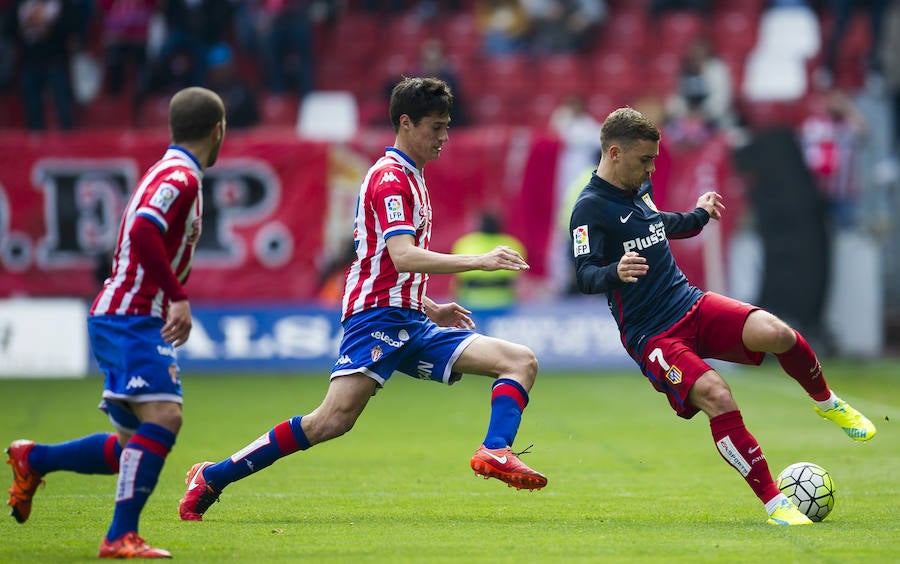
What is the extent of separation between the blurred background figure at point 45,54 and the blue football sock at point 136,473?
16096mm

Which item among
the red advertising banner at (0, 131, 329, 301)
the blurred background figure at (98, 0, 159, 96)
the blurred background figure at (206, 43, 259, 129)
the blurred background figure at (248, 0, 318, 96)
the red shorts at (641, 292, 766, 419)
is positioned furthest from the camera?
the blurred background figure at (248, 0, 318, 96)

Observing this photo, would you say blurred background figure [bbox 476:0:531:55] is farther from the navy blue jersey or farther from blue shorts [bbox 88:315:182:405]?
blue shorts [bbox 88:315:182:405]

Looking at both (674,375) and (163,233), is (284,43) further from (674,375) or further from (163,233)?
(163,233)

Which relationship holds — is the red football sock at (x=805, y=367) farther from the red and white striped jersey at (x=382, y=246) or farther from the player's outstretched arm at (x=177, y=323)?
the player's outstretched arm at (x=177, y=323)

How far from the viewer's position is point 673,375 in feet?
22.8

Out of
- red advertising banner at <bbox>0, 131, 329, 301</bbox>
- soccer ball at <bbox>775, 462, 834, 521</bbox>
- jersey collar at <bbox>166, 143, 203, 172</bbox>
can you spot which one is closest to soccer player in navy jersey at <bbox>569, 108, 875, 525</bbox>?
soccer ball at <bbox>775, 462, 834, 521</bbox>

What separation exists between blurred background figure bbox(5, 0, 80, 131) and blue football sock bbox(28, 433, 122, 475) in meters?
15.5

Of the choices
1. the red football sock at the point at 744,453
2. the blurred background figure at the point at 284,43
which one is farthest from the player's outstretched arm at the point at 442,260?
the blurred background figure at the point at 284,43

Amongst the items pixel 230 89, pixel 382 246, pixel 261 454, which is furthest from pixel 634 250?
pixel 230 89

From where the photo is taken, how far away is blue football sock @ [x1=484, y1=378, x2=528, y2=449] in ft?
22.2

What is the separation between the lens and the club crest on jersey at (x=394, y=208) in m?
6.76

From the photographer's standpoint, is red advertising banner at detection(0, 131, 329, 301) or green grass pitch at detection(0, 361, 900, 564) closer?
green grass pitch at detection(0, 361, 900, 564)

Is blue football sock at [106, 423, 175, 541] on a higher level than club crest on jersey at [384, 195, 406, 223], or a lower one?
lower

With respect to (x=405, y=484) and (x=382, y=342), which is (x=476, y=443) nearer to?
(x=405, y=484)
